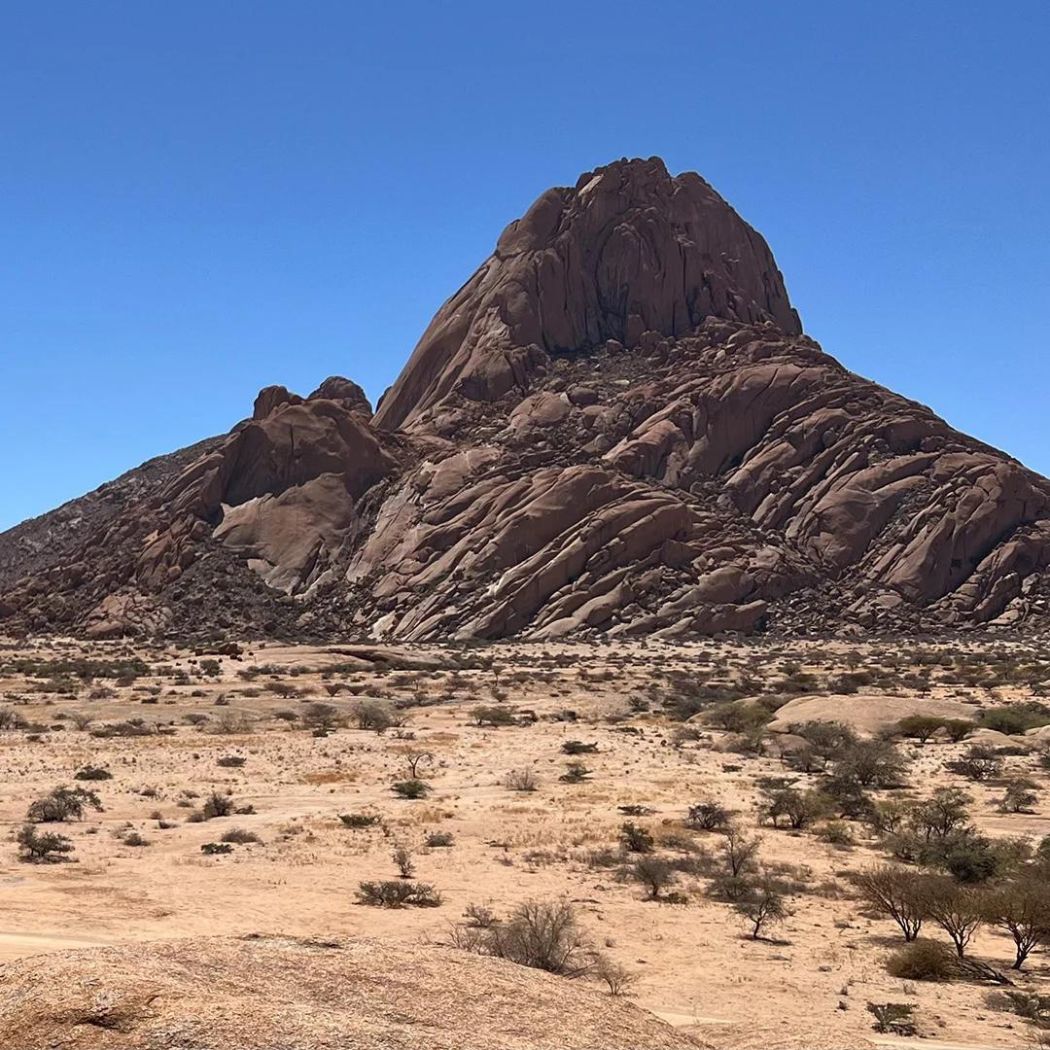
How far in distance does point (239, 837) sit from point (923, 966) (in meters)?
11.5

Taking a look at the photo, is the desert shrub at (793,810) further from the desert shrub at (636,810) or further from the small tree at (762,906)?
the small tree at (762,906)

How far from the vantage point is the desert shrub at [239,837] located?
60.3 feet

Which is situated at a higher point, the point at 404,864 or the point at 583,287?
the point at 583,287

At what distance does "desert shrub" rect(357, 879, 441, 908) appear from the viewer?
47.7 ft

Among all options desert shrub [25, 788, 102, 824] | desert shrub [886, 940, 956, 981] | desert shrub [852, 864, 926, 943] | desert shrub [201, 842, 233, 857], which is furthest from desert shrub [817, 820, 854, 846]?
desert shrub [25, 788, 102, 824]

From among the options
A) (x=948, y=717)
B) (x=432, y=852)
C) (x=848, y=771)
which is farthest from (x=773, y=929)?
(x=948, y=717)

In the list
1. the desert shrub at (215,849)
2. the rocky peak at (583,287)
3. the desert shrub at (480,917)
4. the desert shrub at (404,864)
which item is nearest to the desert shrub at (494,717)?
the desert shrub at (215,849)

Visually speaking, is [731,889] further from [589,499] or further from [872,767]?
[589,499]

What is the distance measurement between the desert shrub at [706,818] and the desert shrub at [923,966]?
26.9 ft

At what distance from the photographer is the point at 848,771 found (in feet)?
83.4

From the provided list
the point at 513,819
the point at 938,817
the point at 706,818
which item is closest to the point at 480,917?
the point at 513,819

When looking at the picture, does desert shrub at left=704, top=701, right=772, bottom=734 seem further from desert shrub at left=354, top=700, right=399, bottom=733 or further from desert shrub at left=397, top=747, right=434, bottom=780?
desert shrub at left=354, top=700, right=399, bottom=733

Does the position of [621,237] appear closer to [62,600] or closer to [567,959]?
[62,600]

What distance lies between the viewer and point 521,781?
24.8 m
